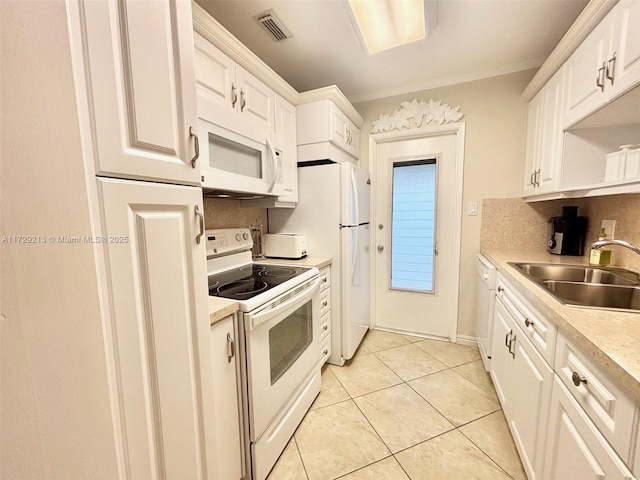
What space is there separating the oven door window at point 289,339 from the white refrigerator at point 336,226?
534 millimetres

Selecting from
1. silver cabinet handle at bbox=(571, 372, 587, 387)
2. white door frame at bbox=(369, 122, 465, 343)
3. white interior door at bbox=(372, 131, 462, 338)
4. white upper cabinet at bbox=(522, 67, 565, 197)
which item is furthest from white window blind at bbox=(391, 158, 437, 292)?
silver cabinet handle at bbox=(571, 372, 587, 387)

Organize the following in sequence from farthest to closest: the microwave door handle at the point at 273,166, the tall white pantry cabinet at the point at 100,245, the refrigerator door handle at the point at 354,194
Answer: the refrigerator door handle at the point at 354,194 < the microwave door handle at the point at 273,166 < the tall white pantry cabinet at the point at 100,245

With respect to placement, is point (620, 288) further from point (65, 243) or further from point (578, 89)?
point (65, 243)

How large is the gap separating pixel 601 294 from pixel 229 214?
222 centimetres

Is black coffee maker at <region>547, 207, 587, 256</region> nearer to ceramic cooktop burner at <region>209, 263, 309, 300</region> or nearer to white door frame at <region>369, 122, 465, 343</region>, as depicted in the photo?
white door frame at <region>369, 122, 465, 343</region>

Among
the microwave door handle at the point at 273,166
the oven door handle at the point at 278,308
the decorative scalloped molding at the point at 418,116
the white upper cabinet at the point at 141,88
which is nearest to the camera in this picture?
the white upper cabinet at the point at 141,88

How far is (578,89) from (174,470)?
246 centimetres

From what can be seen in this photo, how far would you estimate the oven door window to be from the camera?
135cm

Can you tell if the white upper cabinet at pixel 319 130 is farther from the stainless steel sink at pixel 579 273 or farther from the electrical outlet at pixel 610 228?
the electrical outlet at pixel 610 228

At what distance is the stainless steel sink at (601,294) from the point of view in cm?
122

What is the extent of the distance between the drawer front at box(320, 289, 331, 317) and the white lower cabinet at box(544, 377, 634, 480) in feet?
4.37

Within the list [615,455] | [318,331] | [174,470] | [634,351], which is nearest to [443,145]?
[318,331]

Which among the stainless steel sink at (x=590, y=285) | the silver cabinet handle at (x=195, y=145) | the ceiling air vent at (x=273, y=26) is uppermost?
the ceiling air vent at (x=273, y=26)

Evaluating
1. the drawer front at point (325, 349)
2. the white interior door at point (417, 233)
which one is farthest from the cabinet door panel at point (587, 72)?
the drawer front at point (325, 349)
